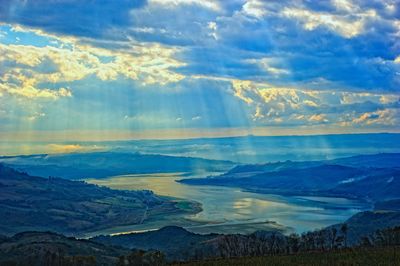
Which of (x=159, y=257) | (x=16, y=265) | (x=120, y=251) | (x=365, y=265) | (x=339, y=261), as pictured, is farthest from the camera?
(x=120, y=251)

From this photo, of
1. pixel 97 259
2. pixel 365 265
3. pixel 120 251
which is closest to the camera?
pixel 365 265

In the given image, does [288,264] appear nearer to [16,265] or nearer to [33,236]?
[16,265]

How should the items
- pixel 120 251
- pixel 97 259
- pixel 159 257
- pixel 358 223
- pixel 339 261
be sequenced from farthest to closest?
pixel 358 223, pixel 120 251, pixel 97 259, pixel 159 257, pixel 339 261

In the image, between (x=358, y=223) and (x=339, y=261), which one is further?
(x=358, y=223)

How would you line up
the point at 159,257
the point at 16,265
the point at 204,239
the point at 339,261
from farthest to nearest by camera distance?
the point at 204,239
the point at 16,265
the point at 159,257
the point at 339,261

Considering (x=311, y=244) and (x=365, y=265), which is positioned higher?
(x=311, y=244)

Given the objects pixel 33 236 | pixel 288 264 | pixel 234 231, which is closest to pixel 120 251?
pixel 33 236

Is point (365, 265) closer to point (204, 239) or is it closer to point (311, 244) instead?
point (311, 244)

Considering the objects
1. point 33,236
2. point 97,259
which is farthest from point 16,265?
point 33,236

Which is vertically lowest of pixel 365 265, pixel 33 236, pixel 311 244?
pixel 365 265

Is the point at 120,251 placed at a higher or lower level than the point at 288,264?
higher
